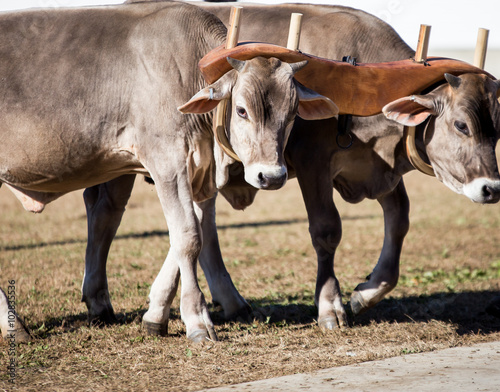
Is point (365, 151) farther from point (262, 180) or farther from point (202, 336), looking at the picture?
point (202, 336)

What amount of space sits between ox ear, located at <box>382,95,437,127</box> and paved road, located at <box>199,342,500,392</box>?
5.82 ft

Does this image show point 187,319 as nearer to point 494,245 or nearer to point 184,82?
point 184,82

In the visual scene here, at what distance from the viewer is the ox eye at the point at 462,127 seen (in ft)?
17.4

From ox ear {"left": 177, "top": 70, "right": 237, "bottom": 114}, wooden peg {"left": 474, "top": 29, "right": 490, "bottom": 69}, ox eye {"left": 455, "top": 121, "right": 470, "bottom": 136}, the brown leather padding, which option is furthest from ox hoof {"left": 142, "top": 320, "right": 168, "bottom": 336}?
wooden peg {"left": 474, "top": 29, "right": 490, "bottom": 69}

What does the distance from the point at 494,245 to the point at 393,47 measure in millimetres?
4978

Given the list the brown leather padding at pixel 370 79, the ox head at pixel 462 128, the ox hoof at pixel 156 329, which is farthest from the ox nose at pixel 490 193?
the ox hoof at pixel 156 329

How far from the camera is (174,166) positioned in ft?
17.1

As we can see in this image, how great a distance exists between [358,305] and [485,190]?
1.52 meters

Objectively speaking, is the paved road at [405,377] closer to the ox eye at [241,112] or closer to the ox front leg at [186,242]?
the ox front leg at [186,242]

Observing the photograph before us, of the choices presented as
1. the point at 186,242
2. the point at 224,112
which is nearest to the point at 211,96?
the point at 224,112

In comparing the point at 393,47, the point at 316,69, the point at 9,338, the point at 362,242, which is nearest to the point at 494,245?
the point at 362,242

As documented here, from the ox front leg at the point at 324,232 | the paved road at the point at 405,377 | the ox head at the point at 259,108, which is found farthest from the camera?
the ox front leg at the point at 324,232

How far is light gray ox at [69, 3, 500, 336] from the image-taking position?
5.30 metres

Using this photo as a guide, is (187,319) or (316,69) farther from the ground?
(316,69)
